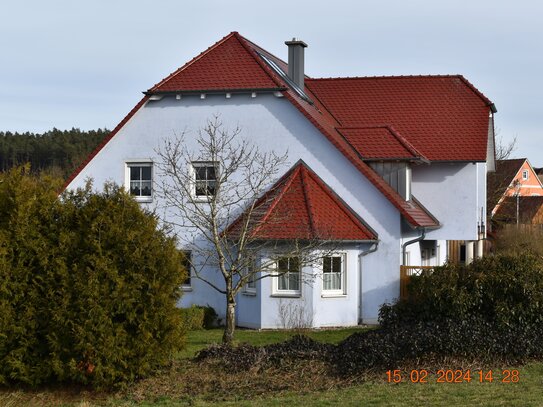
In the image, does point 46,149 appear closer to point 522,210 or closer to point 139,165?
point 522,210

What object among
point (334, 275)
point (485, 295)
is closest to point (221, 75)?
point (334, 275)

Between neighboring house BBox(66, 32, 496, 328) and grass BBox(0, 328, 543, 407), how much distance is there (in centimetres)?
820

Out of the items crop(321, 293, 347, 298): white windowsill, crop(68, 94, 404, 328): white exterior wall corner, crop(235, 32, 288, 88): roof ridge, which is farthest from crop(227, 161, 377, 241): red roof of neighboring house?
crop(235, 32, 288, 88): roof ridge

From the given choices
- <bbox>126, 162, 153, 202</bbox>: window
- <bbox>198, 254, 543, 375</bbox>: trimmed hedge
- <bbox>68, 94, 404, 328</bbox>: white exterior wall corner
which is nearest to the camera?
<bbox>198, 254, 543, 375</bbox>: trimmed hedge

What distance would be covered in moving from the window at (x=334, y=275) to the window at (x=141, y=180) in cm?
637

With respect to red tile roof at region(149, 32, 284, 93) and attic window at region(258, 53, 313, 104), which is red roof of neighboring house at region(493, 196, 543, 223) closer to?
attic window at region(258, 53, 313, 104)

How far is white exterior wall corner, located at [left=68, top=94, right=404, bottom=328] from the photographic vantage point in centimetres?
2522

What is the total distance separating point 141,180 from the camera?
89.9 feet

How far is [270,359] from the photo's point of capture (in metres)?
14.9

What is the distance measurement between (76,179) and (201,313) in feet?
21.2

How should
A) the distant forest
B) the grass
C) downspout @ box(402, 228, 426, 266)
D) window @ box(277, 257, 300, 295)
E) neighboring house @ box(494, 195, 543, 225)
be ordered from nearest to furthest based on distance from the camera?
the grass < window @ box(277, 257, 300, 295) < downspout @ box(402, 228, 426, 266) < neighboring house @ box(494, 195, 543, 225) < the distant forest

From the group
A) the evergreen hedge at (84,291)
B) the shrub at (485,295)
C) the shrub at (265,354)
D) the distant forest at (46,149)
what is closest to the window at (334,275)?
the shrub at (485,295)

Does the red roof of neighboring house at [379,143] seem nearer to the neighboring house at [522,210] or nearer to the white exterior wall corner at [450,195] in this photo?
the white exterior wall corner at [450,195]

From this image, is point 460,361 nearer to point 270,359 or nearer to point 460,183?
point 270,359
